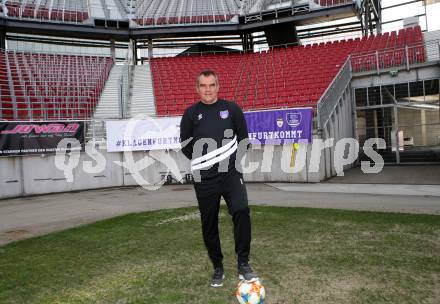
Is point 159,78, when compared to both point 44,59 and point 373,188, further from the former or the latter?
point 373,188

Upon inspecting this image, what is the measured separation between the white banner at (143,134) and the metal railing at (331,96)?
537cm

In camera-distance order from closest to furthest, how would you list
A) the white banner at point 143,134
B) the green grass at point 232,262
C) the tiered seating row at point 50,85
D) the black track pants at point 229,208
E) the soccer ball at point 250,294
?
the soccer ball at point 250,294 < the green grass at point 232,262 < the black track pants at point 229,208 < the white banner at point 143,134 < the tiered seating row at point 50,85

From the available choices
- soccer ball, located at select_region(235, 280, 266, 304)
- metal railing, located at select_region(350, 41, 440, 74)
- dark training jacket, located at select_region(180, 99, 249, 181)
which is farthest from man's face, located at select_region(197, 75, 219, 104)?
Answer: metal railing, located at select_region(350, 41, 440, 74)

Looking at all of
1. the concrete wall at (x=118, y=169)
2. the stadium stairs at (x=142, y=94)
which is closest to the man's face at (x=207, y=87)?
the concrete wall at (x=118, y=169)

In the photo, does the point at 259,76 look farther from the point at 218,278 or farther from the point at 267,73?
the point at 218,278

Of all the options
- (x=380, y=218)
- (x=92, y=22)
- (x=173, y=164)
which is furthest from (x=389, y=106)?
(x=92, y=22)

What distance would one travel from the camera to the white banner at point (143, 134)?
1434 centimetres

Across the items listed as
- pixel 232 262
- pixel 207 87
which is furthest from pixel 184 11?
pixel 232 262

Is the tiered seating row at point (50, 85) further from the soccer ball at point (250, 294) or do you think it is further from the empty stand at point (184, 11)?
the soccer ball at point (250, 294)

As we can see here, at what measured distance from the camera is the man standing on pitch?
3785 millimetres

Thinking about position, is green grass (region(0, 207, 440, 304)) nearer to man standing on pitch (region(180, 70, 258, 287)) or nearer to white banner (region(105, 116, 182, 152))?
man standing on pitch (region(180, 70, 258, 287))

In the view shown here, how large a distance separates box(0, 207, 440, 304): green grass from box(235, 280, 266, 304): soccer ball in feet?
0.78

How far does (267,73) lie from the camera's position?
823 inches

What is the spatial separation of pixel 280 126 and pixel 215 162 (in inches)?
392
